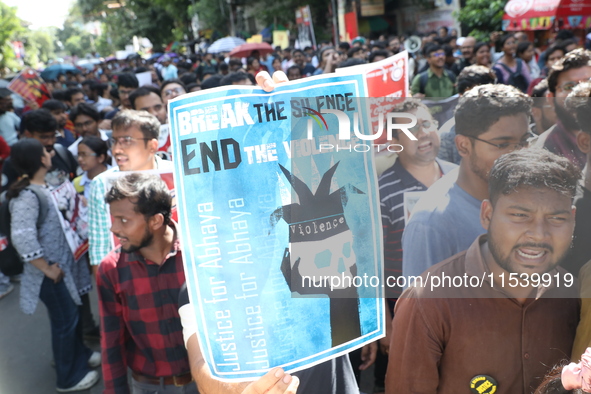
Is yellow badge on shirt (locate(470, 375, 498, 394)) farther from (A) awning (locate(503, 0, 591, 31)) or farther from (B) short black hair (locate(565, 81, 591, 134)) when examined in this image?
(A) awning (locate(503, 0, 591, 31))

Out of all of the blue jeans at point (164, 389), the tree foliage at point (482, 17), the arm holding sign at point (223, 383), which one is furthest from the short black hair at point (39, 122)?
the tree foliage at point (482, 17)

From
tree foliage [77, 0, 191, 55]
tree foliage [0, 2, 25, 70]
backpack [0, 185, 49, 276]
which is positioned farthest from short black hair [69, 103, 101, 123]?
tree foliage [77, 0, 191, 55]

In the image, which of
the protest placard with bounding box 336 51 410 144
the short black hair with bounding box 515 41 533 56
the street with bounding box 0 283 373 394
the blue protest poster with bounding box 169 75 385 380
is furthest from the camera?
the short black hair with bounding box 515 41 533 56

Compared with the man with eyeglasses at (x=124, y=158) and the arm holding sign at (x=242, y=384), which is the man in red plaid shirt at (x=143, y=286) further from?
the man with eyeglasses at (x=124, y=158)

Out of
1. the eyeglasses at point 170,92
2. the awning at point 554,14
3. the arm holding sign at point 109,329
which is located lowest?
the arm holding sign at point 109,329

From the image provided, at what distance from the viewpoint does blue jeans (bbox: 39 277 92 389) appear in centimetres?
296

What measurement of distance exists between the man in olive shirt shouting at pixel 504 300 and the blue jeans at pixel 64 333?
234 cm

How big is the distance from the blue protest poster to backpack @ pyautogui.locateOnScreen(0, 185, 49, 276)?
2.15 meters

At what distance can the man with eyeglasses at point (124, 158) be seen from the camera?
8.28 feet

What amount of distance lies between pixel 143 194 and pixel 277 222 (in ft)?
3.11

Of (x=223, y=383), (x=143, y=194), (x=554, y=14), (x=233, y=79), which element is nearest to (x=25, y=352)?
(x=143, y=194)

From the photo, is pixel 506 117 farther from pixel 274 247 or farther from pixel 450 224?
pixel 274 247

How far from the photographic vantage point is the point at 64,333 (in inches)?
118

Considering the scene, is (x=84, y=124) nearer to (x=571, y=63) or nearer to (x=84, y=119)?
(x=84, y=119)
